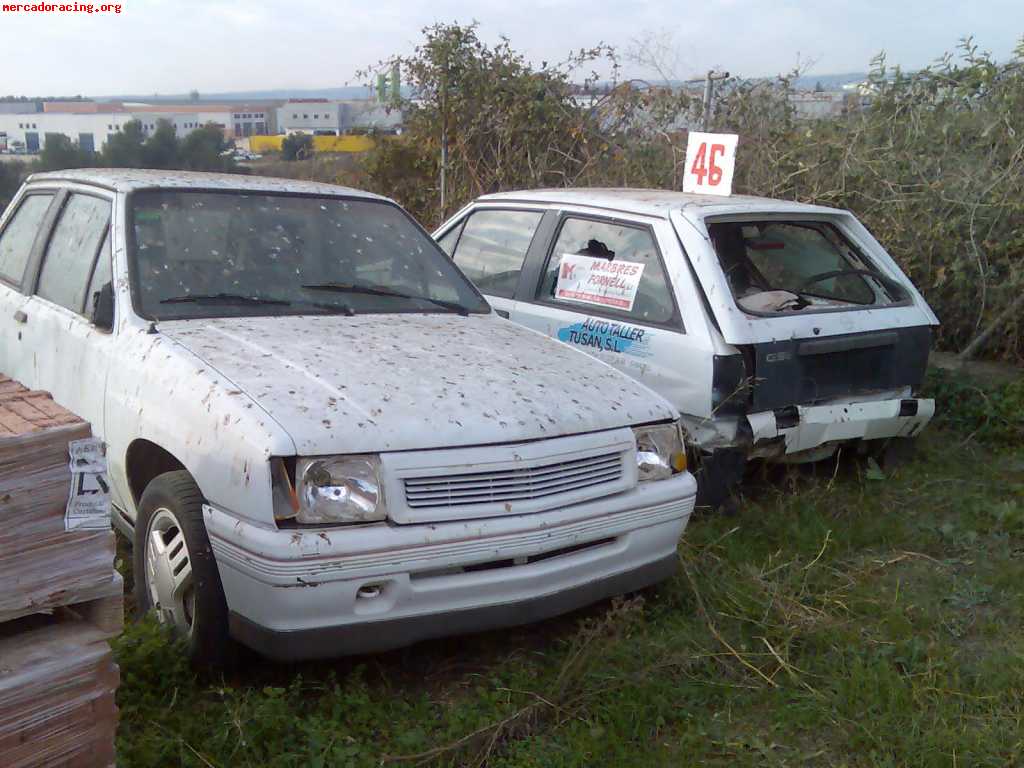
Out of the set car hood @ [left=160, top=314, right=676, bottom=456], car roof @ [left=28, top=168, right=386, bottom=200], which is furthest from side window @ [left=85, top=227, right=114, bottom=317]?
car hood @ [left=160, top=314, right=676, bottom=456]

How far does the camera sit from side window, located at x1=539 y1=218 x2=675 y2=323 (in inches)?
193

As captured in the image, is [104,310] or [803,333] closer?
[104,310]

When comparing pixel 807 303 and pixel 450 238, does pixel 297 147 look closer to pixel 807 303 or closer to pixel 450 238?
pixel 450 238

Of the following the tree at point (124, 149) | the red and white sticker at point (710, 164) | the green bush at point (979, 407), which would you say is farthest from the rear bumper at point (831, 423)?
the tree at point (124, 149)

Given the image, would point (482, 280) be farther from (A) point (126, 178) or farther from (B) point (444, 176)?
(B) point (444, 176)

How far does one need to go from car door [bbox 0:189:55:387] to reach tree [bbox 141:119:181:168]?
0.72 meters

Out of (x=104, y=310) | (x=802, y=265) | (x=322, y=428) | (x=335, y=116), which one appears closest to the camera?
(x=322, y=428)

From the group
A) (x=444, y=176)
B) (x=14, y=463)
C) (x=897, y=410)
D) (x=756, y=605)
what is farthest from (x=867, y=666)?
(x=444, y=176)

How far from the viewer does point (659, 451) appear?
144 inches

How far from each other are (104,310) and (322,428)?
136cm

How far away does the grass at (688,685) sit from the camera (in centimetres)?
299

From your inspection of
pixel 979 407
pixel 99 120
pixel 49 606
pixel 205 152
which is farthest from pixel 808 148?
pixel 49 606

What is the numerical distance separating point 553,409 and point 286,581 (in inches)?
41.7

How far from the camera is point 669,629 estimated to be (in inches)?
149
